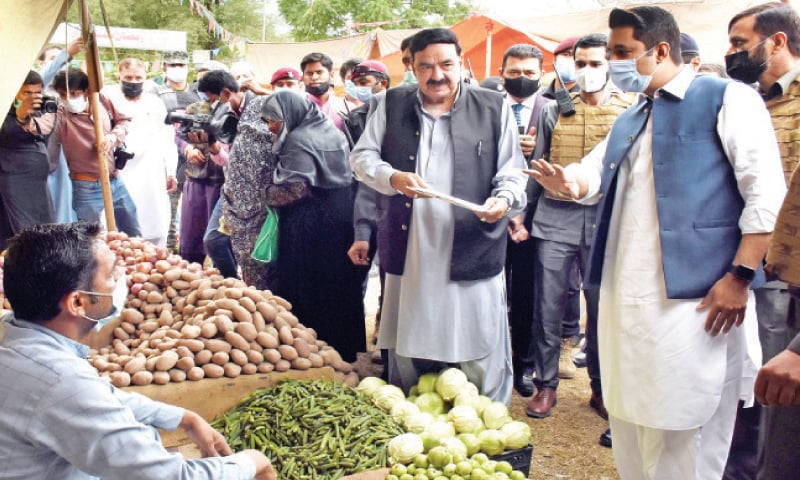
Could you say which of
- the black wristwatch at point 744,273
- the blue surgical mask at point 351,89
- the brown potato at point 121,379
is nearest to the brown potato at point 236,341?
the brown potato at point 121,379

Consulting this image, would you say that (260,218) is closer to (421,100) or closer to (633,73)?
(421,100)

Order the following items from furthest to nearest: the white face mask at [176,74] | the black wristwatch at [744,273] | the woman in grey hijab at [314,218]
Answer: the white face mask at [176,74], the woman in grey hijab at [314,218], the black wristwatch at [744,273]

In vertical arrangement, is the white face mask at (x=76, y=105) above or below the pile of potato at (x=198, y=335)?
above

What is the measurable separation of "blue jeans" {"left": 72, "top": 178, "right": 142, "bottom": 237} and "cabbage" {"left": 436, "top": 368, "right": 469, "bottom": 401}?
3.93 m

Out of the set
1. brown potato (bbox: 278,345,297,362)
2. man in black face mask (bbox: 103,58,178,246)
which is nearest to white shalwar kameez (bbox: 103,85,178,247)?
man in black face mask (bbox: 103,58,178,246)

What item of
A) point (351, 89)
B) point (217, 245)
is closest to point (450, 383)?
point (217, 245)

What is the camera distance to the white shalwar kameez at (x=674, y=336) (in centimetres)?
262

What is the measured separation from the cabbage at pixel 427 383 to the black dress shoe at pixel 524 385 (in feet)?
3.74

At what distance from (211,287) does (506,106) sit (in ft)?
6.55

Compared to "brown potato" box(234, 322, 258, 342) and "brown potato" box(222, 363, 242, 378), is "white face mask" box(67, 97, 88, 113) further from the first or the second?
"brown potato" box(222, 363, 242, 378)

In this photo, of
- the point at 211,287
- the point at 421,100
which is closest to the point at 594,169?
the point at 421,100

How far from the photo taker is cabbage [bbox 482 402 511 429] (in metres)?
3.54

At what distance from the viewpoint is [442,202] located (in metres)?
3.67

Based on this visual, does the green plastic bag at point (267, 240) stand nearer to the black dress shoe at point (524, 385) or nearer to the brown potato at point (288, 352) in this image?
the brown potato at point (288, 352)
